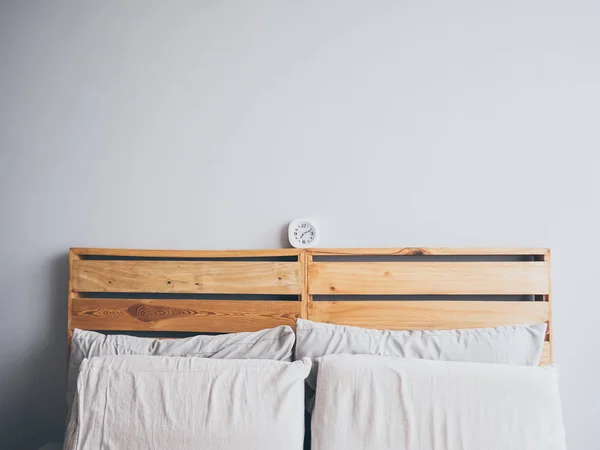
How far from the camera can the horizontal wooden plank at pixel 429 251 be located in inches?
67.8

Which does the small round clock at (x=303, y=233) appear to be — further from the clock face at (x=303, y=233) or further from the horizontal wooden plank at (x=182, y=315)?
the horizontal wooden plank at (x=182, y=315)

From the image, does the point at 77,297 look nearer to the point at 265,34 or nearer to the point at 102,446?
the point at 102,446

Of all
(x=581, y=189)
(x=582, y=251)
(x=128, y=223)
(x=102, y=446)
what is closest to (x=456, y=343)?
(x=582, y=251)

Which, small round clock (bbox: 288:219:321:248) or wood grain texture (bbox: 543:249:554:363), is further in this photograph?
small round clock (bbox: 288:219:321:248)

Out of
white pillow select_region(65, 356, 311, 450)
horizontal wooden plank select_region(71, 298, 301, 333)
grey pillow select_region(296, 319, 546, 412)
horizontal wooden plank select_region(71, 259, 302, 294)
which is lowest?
white pillow select_region(65, 356, 311, 450)

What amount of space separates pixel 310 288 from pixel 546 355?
0.85 meters

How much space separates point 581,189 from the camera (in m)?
1.80

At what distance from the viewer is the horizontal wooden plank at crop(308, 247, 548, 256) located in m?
1.72

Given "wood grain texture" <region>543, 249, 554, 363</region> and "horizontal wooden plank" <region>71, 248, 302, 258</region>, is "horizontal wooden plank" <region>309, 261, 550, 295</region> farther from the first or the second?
"horizontal wooden plank" <region>71, 248, 302, 258</region>

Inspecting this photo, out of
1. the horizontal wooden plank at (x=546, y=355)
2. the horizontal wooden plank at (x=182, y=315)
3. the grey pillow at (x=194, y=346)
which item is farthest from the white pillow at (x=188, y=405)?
the horizontal wooden plank at (x=546, y=355)

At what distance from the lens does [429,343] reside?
1.61m

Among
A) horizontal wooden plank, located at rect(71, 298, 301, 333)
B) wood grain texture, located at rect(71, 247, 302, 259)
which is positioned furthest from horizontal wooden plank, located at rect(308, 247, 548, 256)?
horizontal wooden plank, located at rect(71, 298, 301, 333)

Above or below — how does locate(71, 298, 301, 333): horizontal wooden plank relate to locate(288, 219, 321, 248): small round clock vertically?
below

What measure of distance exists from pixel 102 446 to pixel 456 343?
1136 mm
